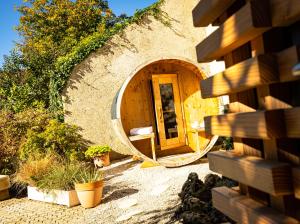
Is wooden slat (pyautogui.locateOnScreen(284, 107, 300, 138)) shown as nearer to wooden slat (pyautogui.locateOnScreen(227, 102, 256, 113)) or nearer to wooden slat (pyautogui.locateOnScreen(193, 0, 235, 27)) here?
wooden slat (pyautogui.locateOnScreen(227, 102, 256, 113))

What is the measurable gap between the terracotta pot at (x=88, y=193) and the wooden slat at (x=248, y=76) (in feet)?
13.9

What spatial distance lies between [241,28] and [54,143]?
781 centimetres

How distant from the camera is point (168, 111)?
32.3ft

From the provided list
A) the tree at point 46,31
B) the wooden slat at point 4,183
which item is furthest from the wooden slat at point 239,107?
the tree at point 46,31

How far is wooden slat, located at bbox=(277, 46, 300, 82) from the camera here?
3.49ft

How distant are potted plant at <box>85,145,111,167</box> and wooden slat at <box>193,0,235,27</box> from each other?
7.61 meters

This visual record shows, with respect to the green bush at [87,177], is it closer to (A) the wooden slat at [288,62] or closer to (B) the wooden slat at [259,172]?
(B) the wooden slat at [259,172]

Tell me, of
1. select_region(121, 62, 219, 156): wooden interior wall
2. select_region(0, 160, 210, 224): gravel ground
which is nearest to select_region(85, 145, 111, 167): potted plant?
select_region(121, 62, 219, 156): wooden interior wall

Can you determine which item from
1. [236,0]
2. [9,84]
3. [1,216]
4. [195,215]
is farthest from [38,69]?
[236,0]

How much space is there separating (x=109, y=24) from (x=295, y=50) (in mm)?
18061

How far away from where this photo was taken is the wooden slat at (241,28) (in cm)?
118

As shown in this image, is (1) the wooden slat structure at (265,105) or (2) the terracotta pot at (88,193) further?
(2) the terracotta pot at (88,193)

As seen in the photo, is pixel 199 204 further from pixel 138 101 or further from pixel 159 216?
pixel 138 101

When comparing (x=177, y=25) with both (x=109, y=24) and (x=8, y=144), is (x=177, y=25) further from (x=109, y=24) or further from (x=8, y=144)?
(x=109, y=24)
